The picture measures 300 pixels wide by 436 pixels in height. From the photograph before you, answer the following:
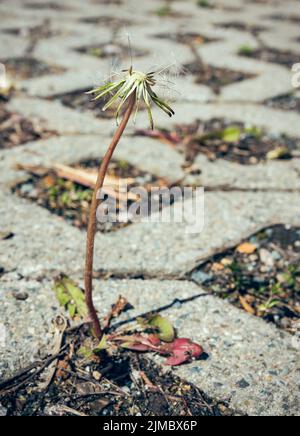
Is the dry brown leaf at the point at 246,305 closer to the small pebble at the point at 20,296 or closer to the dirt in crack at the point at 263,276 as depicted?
the dirt in crack at the point at 263,276

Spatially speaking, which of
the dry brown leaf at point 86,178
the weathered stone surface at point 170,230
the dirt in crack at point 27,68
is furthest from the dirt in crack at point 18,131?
the dirt in crack at point 27,68

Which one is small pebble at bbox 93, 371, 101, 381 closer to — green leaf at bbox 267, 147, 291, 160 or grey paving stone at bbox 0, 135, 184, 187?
grey paving stone at bbox 0, 135, 184, 187

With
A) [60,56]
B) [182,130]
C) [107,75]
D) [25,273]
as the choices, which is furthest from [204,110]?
[107,75]

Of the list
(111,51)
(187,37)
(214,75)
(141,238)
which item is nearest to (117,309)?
(141,238)

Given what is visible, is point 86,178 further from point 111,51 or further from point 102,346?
point 111,51

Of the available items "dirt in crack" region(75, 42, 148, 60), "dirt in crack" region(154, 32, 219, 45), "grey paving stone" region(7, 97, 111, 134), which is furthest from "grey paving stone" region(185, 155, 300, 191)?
"dirt in crack" region(154, 32, 219, 45)

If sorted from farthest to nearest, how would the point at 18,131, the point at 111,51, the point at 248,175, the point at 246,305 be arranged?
1. the point at 111,51
2. the point at 18,131
3. the point at 248,175
4. the point at 246,305
